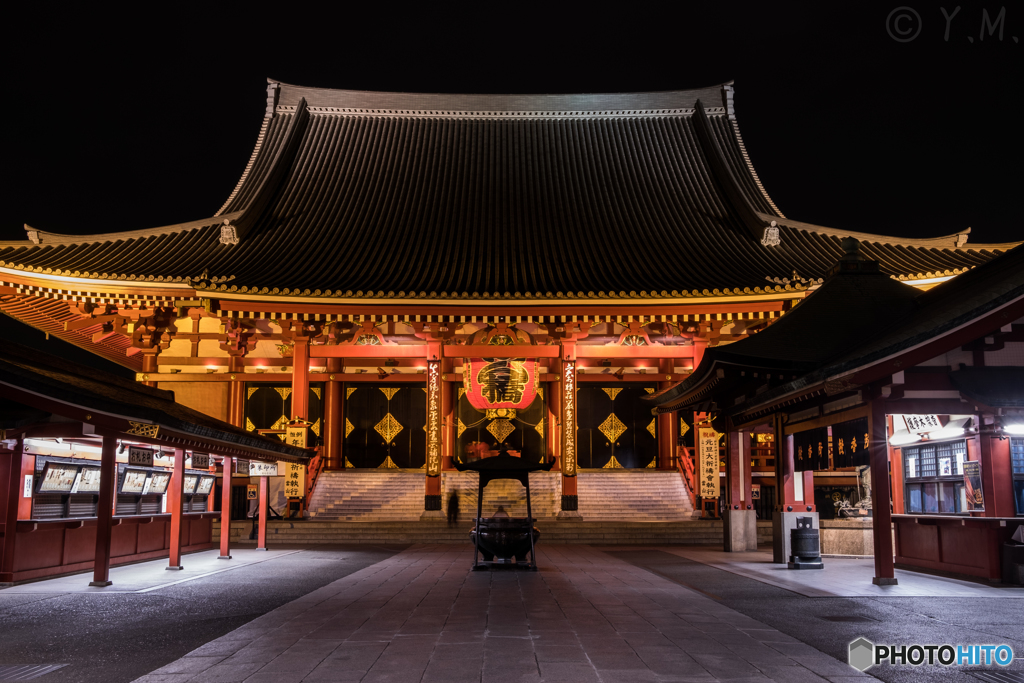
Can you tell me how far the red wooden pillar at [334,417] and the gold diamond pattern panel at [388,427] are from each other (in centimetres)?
108

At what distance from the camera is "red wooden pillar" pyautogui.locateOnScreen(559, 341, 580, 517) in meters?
20.4

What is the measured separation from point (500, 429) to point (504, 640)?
18.4 metres

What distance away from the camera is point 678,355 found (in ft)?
71.0

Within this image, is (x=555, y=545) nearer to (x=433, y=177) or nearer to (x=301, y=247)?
(x=301, y=247)

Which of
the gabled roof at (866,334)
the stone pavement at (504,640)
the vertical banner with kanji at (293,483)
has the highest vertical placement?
the gabled roof at (866,334)

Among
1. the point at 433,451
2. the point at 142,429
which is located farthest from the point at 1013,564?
the point at 433,451

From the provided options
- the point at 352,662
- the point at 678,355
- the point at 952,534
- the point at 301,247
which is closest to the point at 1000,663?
the point at 352,662

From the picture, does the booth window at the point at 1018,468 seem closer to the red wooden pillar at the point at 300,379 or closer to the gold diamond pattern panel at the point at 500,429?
the red wooden pillar at the point at 300,379

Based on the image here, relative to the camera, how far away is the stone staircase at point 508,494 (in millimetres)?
20812

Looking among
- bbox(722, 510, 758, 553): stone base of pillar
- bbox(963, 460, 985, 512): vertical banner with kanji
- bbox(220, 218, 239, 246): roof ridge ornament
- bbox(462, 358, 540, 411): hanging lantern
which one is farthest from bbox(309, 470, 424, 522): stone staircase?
bbox(963, 460, 985, 512): vertical banner with kanji

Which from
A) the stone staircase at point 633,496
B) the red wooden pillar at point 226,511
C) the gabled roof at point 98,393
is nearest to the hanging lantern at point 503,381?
the stone staircase at point 633,496

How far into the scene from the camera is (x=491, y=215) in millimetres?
24609

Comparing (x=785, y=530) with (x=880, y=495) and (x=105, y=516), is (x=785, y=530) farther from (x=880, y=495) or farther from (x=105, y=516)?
(x=105, y=516)

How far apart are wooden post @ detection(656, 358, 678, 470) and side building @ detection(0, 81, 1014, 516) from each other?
0.07 meters
